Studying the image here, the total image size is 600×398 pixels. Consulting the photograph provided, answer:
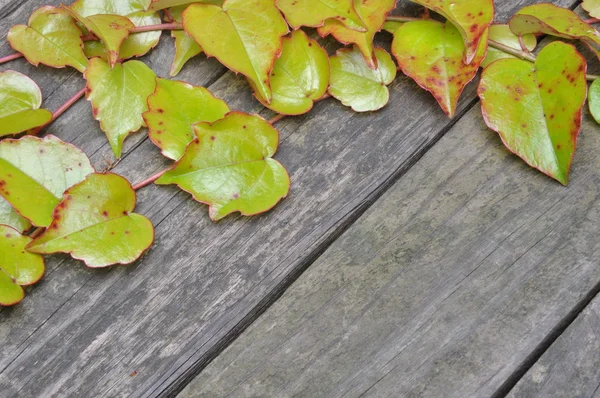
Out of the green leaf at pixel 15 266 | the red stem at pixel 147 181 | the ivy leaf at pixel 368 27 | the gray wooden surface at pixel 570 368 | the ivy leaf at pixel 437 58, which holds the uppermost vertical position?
the ivy leaf at pixel 368 27

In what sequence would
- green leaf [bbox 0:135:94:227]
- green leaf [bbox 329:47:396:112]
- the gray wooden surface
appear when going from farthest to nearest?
green leaf [bbox 329:47:396:112] → green leaf [bbox 0:135:94:227] → the gray wooden surface

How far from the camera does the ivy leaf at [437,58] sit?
1.07 metres

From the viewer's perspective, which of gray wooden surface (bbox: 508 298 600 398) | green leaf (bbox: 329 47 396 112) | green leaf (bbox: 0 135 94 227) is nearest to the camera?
gray wooden surface (bbox: 508 298 600 398)

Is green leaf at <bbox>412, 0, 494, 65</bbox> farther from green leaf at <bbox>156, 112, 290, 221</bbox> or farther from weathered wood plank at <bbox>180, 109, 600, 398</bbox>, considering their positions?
green leaf at <bbox>156, 112, 290, 221</bbox>

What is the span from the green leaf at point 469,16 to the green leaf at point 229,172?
332 mm

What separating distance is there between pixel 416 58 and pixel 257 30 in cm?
25

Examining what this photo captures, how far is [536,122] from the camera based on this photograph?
1039 millimetres

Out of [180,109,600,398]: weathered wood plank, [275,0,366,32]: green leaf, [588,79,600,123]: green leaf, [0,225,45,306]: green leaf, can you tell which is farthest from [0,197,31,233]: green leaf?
[588,79,600,123]: green leaf

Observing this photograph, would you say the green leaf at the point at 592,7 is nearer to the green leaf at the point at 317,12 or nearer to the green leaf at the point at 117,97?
the green leaf at the point at 317,12

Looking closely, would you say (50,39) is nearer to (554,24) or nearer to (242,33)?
(242,33)

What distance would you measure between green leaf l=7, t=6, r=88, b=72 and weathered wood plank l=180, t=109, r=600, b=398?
546mm

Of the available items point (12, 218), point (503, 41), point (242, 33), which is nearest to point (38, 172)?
point (12, 218)

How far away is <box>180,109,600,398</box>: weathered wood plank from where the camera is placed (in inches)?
37.4

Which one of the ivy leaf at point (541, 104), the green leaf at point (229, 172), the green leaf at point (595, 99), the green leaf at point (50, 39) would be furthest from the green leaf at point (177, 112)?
the green leaf at point (595, 99)
